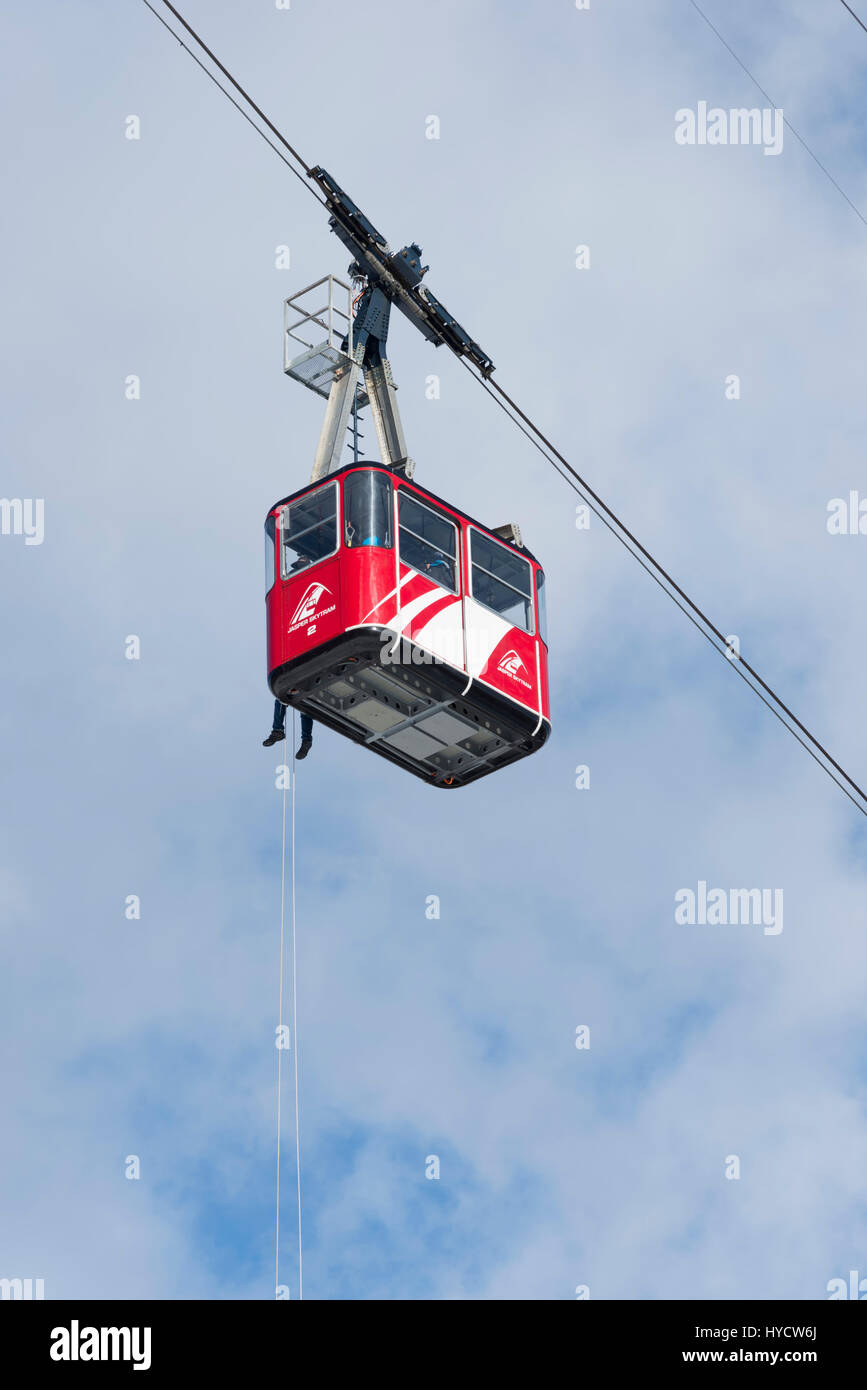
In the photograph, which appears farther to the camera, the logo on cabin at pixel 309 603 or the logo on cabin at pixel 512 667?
the logo on cabin at pixel 512 667

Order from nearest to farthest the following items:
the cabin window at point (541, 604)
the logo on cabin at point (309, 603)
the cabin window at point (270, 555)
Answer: the logo on cabin at point (309, 603) → the cabin window at point (270, 555) → the cabin window at point (541, 604)

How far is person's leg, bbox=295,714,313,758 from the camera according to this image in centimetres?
3566

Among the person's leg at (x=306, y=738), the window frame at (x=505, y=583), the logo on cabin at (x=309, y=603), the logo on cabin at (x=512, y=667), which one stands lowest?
the person's leg at (x=306, y=738)

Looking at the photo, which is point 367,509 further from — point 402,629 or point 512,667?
point 512,667

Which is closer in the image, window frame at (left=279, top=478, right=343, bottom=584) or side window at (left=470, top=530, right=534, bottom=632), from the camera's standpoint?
window frame at (left=279, top=478, right=343, bottom=584)

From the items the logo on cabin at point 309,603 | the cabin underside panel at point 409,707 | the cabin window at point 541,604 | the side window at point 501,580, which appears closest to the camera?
the cabin underside panel at point 409,707

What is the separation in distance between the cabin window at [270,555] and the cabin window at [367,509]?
138cm

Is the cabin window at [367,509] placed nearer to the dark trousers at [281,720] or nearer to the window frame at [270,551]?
the window frame at [270,551]

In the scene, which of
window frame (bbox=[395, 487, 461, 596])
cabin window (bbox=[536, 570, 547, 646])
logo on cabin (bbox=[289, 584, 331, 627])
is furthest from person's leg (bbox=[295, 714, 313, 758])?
cabin window (bbox=[536, 570, 547, 646])

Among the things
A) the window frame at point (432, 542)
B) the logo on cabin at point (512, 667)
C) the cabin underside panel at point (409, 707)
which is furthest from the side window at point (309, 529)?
the logo on cabin at point (512, 667)

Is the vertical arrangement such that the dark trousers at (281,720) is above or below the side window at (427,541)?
below

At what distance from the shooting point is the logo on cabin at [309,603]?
112ft

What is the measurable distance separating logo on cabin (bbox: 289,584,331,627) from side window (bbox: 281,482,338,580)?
44 cm

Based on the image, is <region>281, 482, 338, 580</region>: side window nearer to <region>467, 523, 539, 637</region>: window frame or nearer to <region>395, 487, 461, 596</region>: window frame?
<region>395, 487, 461, 596</region>: window frame
